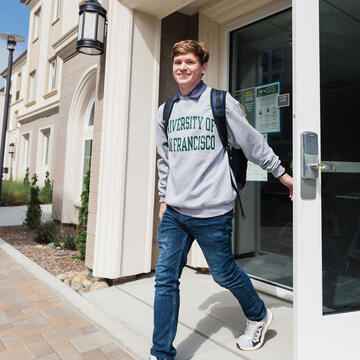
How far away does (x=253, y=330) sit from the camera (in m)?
2.13

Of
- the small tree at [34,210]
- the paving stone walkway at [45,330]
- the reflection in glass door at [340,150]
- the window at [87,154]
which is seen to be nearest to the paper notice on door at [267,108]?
the reflection in glass door at [340,150]

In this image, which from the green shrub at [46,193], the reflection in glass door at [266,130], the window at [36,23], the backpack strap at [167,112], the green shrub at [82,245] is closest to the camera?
the backpack strap at [167,112]

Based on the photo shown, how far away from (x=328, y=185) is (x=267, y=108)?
1.65 meters

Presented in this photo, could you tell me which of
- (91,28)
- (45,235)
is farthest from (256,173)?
(45,235)

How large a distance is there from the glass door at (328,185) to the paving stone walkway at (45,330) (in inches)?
48.1

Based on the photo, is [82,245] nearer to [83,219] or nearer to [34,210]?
[83,219]

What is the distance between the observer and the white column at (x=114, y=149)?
332 centimetres

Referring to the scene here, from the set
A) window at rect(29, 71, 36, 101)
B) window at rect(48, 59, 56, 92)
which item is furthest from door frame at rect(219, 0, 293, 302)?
window at rect(29, 71, 36, 101)

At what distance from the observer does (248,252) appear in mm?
3547

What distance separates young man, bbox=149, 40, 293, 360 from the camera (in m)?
1.88

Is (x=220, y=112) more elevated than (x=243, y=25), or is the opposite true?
(x=243, y=25)

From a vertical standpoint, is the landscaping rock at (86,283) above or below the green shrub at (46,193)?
below

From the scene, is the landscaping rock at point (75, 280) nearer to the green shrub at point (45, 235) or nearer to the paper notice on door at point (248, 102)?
the green shrub at point (45, 235)

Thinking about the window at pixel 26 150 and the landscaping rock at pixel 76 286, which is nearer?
the landscaping rock at pixel 76 286
